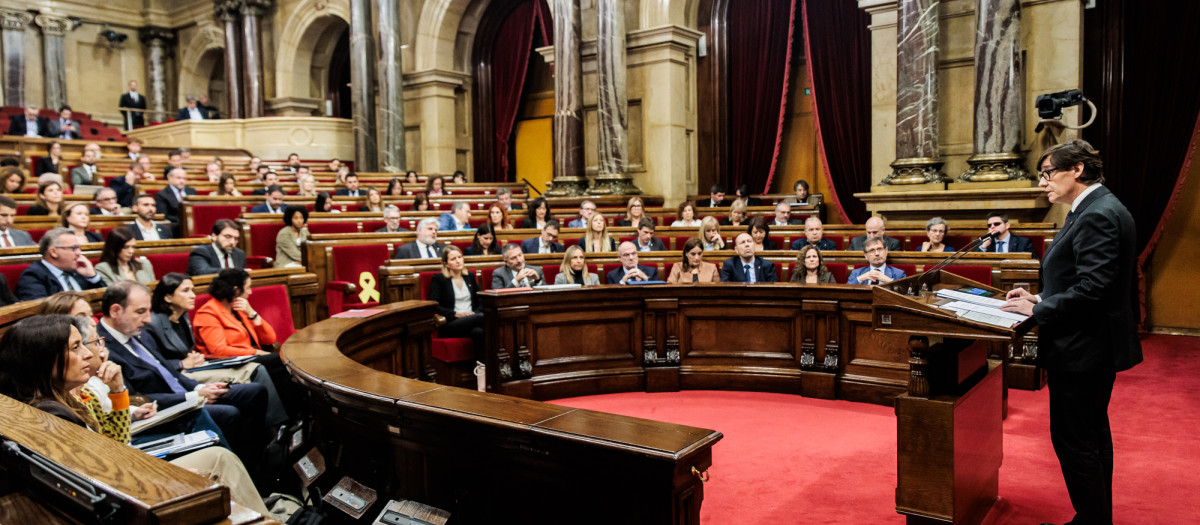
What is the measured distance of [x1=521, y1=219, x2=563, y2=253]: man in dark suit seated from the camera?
19.9 feet

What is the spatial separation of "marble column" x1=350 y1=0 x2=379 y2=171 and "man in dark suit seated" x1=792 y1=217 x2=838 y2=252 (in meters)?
7.76

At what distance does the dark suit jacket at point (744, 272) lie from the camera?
5.23 meters

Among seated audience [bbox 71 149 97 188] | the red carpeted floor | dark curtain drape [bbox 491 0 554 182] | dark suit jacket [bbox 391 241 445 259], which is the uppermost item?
dark curtain drape [bbox 491 0 554 182]

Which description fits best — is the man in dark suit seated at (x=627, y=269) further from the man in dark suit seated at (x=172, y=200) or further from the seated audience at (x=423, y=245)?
the man in dark suit seated at (x=172, y=200)

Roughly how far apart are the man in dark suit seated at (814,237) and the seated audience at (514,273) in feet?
6.98

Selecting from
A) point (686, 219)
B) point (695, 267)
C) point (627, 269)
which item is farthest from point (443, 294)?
point (686, 219)

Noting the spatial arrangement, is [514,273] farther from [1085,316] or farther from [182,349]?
[1085,316]

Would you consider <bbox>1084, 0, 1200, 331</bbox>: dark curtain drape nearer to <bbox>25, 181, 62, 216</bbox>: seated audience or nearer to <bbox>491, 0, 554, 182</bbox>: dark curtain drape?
<bbox>491, 0, 554, 182</bbox>: dark curtain drape

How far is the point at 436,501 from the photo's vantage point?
1996mm

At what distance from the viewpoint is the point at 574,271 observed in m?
5.34

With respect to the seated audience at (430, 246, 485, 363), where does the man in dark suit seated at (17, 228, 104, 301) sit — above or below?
above

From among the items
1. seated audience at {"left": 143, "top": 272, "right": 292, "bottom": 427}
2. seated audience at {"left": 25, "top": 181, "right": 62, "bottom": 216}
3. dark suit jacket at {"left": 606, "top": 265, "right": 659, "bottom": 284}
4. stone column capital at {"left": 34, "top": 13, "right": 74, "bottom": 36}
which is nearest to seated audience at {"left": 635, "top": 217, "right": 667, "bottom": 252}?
dark suit jacket at {"left": 606, "top": 265, "right": 659, "bottom": 284}

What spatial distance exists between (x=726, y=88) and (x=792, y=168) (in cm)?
130

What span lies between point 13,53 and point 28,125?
476 centimetres
